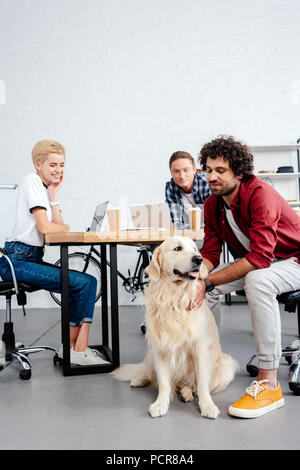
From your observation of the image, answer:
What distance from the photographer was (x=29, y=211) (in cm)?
232

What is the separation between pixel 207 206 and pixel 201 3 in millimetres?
3950

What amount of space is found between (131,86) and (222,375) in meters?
4.03

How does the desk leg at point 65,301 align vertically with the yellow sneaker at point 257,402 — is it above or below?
above

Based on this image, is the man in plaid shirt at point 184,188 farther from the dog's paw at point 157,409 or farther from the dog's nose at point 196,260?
the dog's paw at point 157,409

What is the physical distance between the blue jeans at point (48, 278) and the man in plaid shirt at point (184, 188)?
965mm

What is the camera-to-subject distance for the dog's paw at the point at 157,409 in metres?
1.62

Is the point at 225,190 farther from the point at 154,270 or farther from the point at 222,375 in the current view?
the point at 222,375

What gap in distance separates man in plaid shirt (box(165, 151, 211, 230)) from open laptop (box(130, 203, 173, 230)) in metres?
0.33

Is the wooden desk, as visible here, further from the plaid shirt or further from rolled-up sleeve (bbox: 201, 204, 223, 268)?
the plaid shirt

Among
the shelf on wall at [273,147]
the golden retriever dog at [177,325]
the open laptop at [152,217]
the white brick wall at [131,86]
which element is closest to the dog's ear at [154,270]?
the golden retriever dog at [177,325]

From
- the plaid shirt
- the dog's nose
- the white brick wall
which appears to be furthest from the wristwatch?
the white brick wall

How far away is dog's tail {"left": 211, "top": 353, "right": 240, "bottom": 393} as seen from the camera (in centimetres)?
187

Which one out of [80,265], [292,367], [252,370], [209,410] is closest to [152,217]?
[252,370]
